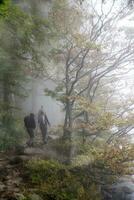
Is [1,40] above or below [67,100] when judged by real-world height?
above

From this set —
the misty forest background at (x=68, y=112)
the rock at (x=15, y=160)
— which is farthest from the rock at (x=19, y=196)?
the rock at (x=15, y=160)

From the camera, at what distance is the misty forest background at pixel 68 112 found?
45.8 feet

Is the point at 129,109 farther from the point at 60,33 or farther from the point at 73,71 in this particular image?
the point at 60,33

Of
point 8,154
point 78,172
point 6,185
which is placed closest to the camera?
point 6,185

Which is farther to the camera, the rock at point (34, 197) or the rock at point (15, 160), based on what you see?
the rock at point (15, 160)

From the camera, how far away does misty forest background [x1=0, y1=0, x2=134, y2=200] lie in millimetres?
13953

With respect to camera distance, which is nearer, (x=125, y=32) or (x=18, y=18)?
(x=18, y=18)

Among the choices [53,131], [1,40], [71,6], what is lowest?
[53,131]

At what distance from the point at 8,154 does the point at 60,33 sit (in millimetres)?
→ 7108

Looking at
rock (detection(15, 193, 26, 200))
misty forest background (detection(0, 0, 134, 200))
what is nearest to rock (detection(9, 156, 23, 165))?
misty forest background (detection(0, 0, 134, 200))

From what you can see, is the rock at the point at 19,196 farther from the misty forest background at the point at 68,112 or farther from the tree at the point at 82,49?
the tree at the point at 82,49

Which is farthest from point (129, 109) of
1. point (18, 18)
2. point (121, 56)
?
point (18, 18)

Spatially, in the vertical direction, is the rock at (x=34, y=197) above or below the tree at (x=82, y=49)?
below

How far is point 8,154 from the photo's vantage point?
16.9 metres
